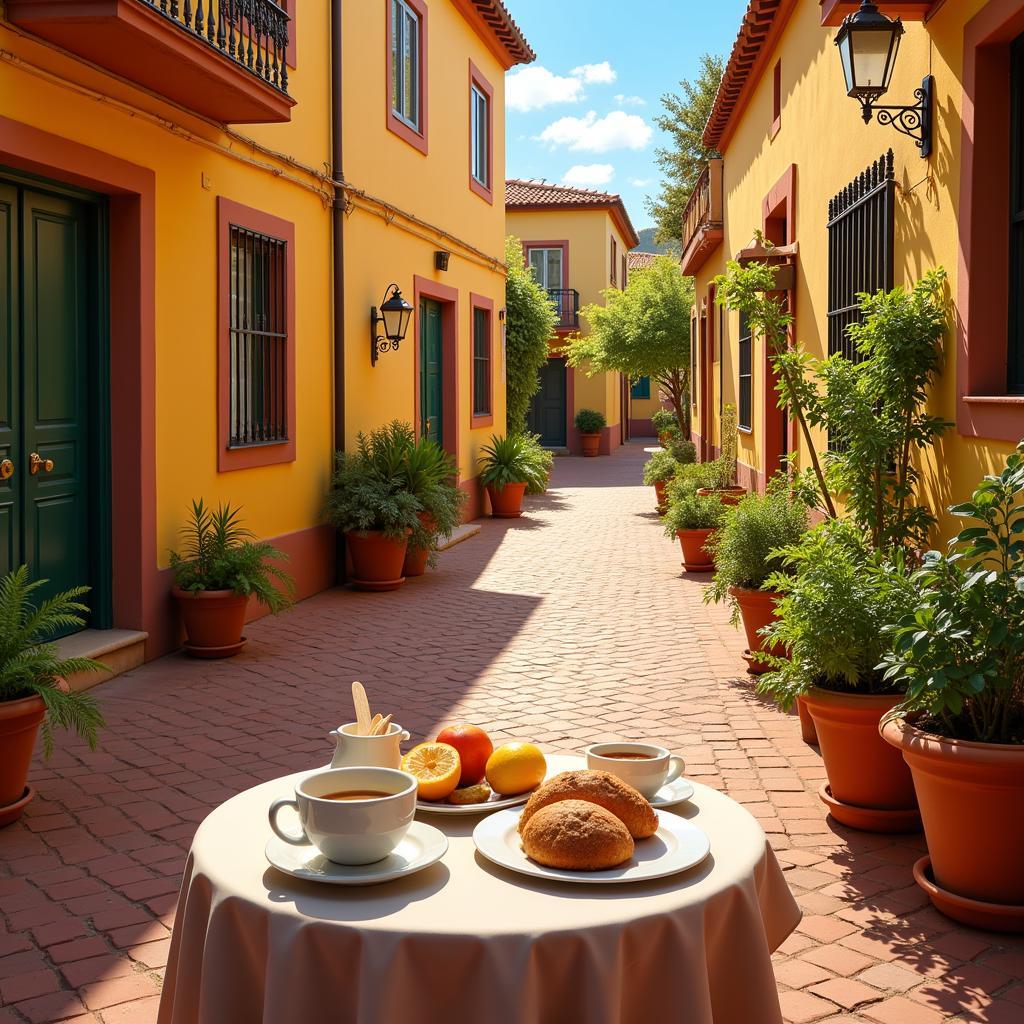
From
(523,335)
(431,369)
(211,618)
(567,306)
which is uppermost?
(567,306)

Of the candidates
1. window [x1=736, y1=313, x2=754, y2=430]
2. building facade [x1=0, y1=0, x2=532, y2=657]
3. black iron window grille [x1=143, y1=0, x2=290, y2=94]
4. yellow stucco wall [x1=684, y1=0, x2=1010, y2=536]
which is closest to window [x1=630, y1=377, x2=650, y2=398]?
yellow stucco wall [x1=684, y1=0, x2=1010, y2=536]

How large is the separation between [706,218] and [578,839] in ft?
51.6

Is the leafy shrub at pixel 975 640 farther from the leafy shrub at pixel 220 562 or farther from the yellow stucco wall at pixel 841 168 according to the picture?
the leafy shrub at pixel 220 562

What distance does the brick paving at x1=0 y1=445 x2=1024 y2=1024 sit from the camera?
341 centimetres

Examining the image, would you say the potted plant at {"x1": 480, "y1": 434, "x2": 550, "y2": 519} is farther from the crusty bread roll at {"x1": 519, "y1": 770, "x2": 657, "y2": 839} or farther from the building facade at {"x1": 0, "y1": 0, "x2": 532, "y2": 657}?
the crusty bread roll at {"x1": 519, "y1": 770, "x2": 657, "y2": 839}

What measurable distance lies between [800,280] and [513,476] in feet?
24.2

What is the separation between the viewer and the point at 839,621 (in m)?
4.53

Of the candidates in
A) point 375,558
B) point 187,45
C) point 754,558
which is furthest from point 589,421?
point 187,45

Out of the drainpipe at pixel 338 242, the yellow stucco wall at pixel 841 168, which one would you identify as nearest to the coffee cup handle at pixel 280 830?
the yellow stucco wall at pixel 841 168

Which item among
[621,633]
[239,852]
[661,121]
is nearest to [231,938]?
[239,852]

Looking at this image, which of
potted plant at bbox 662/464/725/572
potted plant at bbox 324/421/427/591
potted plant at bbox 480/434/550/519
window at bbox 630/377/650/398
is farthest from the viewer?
window at bbox 630/377/650/398

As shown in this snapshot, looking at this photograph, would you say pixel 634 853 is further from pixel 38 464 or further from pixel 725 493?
pixel 725 493

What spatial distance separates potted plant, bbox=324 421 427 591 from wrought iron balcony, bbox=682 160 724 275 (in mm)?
7467

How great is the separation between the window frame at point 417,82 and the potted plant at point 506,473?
15.6 feet
